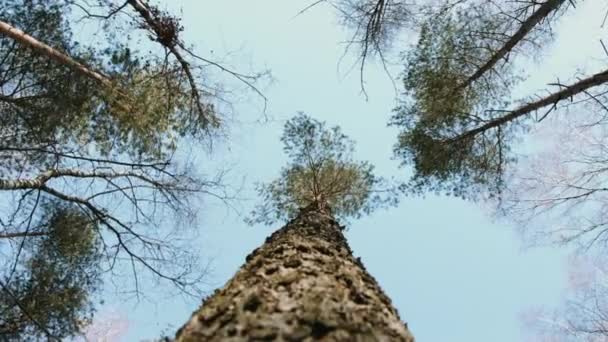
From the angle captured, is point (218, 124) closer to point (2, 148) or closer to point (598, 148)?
point (2, 148)

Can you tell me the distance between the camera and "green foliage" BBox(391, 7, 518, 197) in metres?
7.63

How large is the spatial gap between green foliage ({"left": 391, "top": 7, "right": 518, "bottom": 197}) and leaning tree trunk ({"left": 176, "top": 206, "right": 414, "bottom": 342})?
457 cm

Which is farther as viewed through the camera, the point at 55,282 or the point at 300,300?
the point at 55,282

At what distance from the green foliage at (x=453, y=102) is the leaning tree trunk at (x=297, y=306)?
15.0 feet

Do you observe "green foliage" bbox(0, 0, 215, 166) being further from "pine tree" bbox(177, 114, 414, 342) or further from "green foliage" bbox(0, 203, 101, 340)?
"pine tree" bbox(177, 114, 414, 342)

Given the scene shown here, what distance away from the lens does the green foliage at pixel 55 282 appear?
624cm

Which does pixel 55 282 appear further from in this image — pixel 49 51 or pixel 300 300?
pixel 300 300

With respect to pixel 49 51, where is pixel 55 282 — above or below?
below

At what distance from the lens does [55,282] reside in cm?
673

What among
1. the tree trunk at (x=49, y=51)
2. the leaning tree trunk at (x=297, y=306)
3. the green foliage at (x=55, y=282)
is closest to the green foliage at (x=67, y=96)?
the tree trunk at (x=49, y=51)

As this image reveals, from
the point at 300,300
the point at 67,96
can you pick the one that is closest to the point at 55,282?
the point at 67,96

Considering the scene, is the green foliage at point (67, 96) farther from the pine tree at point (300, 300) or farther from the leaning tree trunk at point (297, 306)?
the leaning tree trunk at point (297, 306)

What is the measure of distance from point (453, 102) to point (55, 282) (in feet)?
19.0

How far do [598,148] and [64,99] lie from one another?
7.10 m
